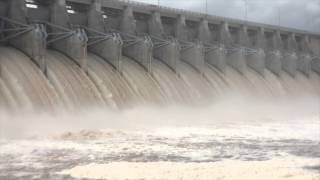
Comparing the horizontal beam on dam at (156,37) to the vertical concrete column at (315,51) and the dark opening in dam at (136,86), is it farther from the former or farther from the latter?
the vertical concrete column at (315,51)

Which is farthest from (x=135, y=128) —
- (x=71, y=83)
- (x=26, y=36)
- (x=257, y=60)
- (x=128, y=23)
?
(x=257, y=60)

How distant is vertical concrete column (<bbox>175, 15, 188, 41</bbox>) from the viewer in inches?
1399

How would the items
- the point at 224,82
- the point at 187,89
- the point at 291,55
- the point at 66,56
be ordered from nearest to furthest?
the point at 66,56 < the point at 187,89 < the point at 224,82 < the point at 291,55

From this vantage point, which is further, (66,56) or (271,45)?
(271,45)

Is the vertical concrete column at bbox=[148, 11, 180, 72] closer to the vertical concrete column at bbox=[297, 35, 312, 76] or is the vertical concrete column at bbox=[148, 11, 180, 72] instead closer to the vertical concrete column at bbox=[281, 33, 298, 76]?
the vertical concrete column at bbox=[281, 33, 298, 76]

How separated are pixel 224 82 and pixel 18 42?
16.3 m

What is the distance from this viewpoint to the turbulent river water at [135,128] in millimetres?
11719

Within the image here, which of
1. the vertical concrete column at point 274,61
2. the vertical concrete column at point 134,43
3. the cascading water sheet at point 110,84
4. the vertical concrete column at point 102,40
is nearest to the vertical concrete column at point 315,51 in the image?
the vertical concrete column at point 274,61

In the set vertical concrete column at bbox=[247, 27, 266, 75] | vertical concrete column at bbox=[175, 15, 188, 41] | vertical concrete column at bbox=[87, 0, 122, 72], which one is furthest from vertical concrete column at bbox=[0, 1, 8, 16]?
vertical concrete column at bbox=[247, 27, 266, 75]

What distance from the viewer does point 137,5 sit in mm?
32500

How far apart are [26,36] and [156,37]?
448 inches

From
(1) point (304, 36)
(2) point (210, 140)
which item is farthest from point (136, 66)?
(1) point (304, 36)

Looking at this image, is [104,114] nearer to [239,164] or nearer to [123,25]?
[123,25]

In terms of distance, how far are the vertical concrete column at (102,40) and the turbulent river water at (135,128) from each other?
470 millimetres
